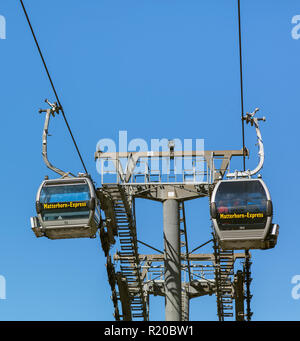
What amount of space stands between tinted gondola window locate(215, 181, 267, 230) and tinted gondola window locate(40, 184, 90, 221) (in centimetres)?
458

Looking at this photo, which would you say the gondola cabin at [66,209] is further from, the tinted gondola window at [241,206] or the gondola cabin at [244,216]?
the tinted gondola window at [241,206]

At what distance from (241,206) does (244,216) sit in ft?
1.14

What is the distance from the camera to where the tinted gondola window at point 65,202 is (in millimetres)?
24969

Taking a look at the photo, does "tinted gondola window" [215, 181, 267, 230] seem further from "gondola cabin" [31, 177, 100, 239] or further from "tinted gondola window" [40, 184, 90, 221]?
"tinted gondola window" [40, 184, 90, 221]

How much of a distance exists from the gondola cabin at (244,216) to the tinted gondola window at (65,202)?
4461 millimetres

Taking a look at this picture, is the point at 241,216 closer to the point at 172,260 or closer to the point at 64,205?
the point at 64,205

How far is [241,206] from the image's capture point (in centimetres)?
2416

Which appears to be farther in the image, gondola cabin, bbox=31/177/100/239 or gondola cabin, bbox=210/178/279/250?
gondola cabin, bbox=31/177/100/239

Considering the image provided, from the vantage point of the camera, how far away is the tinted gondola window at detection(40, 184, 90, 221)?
2497cm

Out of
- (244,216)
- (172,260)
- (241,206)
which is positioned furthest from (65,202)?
(172,260)

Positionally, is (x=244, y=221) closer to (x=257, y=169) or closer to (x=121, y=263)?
(x=257, y=169)

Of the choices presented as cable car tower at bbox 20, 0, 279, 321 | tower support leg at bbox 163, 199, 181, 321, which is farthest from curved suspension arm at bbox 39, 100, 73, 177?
tower support leg at bbox 163, 199, 181, 321

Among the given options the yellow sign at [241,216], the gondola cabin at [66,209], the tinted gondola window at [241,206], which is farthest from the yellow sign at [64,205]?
the yellow sign at [241,216]
